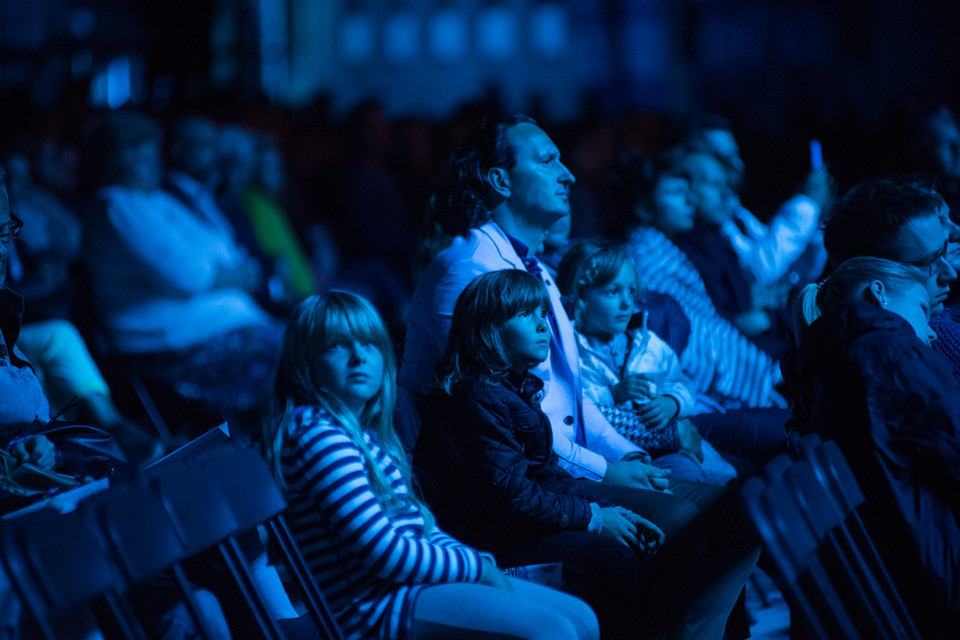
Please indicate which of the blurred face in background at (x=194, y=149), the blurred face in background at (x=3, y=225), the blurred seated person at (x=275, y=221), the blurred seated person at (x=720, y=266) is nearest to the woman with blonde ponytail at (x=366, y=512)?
the blurred face in background at (x=3, y=225)

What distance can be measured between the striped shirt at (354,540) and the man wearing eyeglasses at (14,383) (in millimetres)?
480

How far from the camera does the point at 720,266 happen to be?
4094 mm

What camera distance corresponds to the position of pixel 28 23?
10594mm

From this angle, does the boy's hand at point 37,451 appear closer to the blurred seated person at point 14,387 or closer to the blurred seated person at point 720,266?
the blurred seated person at point 14,387

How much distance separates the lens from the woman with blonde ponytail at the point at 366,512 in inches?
77.6

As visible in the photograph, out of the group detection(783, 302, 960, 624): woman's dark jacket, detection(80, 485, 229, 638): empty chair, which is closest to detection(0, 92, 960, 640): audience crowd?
detection(783, 302, 960, 624): woman's dark jacket

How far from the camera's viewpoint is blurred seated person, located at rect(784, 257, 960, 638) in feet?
6.35

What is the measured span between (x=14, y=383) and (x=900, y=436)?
5.73 ft

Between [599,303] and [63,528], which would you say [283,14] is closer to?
[599,303]

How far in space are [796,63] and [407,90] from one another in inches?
341

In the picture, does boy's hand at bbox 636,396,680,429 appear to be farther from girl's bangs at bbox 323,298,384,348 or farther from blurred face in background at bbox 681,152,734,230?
blurred face in background at bbox 681,152,734,230

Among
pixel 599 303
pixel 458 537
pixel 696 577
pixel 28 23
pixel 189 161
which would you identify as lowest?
pixel 696 577

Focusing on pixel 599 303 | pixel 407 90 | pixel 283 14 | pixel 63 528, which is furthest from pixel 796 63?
pixel 63 528

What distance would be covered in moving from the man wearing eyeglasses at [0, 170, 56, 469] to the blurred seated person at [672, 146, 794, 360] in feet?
7.82
